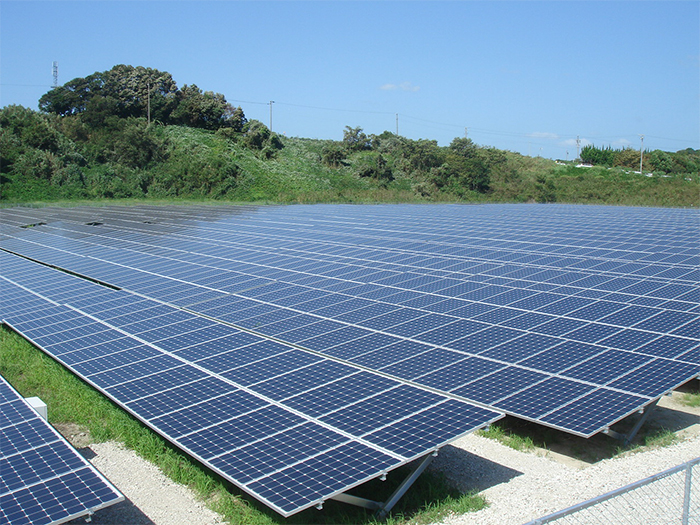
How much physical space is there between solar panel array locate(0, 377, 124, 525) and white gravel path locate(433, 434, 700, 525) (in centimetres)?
442

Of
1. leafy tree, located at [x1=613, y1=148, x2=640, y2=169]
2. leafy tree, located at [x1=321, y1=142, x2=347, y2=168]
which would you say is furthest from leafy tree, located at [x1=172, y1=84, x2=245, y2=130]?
leafy tree, located at [x1=613, y1=148, x2=640, y2=169]

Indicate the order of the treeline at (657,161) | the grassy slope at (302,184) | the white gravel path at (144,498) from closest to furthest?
1. the white gravel path at (144,498)
2. the grassy slope at (302,184)
3. the treeline at (657,161)

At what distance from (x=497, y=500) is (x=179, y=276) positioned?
14.1m

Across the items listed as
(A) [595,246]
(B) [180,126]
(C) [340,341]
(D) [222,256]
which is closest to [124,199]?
(B) [180,126]

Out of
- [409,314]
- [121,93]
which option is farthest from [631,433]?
[121,93]

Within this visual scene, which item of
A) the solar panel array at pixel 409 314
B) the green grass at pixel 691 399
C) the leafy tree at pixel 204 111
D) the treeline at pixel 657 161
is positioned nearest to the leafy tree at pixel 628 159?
the treeline at pixel 657 161

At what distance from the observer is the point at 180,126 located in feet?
266

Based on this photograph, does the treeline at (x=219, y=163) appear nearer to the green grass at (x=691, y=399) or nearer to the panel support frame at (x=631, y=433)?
the green grass at (x=691, y=399)

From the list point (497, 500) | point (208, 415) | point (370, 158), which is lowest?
point (497, 500)

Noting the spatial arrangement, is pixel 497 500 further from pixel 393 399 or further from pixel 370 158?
pixel 370 158

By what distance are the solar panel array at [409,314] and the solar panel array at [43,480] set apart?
1.71 metres

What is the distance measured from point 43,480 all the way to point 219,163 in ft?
211

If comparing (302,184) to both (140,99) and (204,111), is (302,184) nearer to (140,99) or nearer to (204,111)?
(204,111)

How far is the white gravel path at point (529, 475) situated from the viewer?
332 inches
